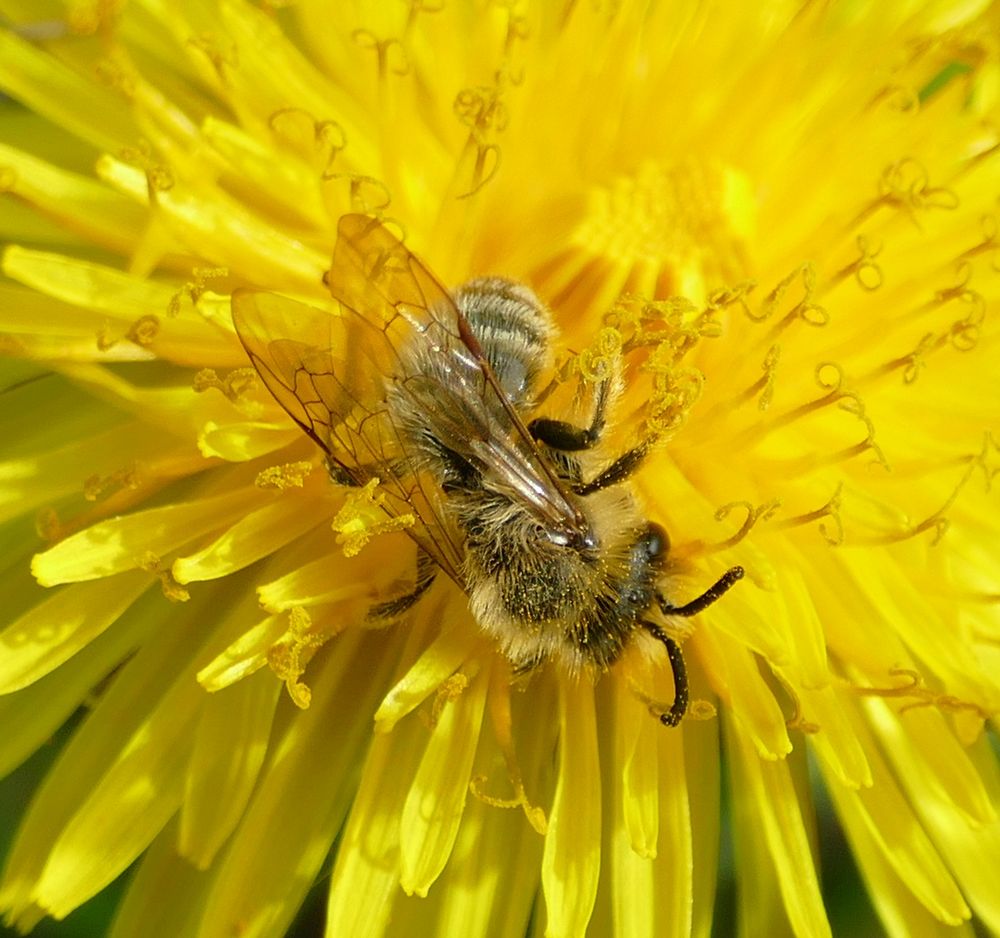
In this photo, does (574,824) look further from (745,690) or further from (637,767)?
(745,690)

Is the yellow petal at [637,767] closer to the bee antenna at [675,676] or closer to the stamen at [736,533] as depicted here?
the bee antenna at [675,676]

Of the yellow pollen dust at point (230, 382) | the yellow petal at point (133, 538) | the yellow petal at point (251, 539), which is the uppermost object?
the yellow pollen dust at point (230, 382)

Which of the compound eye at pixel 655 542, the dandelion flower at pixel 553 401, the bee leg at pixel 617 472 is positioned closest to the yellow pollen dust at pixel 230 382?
the dandelion flower at pixel 553 401

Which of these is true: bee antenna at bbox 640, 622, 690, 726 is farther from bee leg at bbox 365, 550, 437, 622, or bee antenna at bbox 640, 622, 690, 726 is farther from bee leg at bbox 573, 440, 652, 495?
bee leg at bbox 365, 550, 437, 622

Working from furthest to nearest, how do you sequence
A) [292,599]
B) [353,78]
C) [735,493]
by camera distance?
1. [353,78]
2. [735,493]
3. [292,599]

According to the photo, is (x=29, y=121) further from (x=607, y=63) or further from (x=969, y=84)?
(x=969, y=84)

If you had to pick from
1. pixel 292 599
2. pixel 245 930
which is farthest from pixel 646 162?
pixel 245 930

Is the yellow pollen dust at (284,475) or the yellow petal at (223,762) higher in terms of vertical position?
the yellow pollen dust at (284,475)
